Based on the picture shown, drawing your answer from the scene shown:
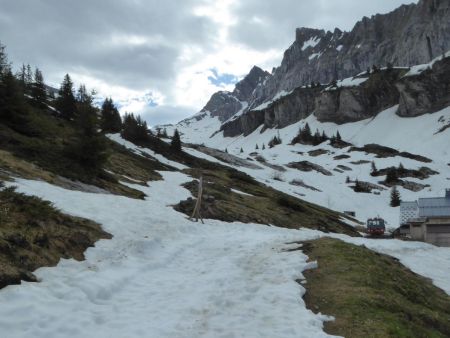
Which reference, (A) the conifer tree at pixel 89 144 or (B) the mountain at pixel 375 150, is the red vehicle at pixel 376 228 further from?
(A) the conifer tree at pixel 89 144

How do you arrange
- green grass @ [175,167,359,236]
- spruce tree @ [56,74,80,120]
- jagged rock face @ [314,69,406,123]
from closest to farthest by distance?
green grass @ [175,167,359,236] < spruce tree @ [56,74,80,120] < jagged rock face @ [314,69,406,123]

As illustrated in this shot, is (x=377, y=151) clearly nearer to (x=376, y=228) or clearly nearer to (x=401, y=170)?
(x=401, y=170)

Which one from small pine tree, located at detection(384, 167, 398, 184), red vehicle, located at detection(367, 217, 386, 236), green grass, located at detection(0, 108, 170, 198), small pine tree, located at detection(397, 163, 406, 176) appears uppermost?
small pine tree, located at detection(397, 163, 406, 176)

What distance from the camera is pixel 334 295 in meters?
12.0

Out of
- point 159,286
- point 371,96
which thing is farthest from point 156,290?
point 371,96

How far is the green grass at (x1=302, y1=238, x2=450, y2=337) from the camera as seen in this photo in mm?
9773

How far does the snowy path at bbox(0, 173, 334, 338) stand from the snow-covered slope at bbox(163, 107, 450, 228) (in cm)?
5739

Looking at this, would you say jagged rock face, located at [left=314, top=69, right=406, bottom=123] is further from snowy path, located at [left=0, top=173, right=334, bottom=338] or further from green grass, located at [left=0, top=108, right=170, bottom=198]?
snowy path, located at [left=0, top=173, right=334, bottom=338]

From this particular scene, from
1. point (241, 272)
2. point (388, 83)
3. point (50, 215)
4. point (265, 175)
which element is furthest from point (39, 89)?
point (388, 83)

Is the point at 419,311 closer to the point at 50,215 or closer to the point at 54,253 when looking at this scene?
the point at 54,253

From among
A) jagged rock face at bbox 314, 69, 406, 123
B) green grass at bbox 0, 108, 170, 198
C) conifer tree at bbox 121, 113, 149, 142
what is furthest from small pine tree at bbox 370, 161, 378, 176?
jagged rock face at bbox 314, 69, 406, 123

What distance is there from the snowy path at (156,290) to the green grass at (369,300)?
2.16 feet

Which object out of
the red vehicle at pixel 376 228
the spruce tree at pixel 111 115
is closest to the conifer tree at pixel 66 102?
the spruce tree at pixel 111 115

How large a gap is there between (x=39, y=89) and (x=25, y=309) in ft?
220
